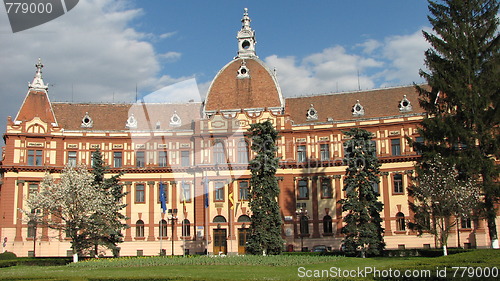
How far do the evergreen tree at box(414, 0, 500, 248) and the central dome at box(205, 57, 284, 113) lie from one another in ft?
80.2

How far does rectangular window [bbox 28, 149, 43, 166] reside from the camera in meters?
60.9

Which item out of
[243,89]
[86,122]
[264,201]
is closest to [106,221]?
[264,201]

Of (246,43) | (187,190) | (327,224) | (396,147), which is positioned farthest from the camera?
(246,43)

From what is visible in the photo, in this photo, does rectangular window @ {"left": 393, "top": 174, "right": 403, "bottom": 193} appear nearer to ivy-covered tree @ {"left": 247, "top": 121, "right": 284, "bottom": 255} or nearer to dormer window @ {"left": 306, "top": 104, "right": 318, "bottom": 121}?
dormer window @ {"left": 306, "top": 104, "right": 318, "bottom": 121}

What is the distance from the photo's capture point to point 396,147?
6028 cm

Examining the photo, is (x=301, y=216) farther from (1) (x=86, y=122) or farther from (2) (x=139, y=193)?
(1) (x=86, y=122)

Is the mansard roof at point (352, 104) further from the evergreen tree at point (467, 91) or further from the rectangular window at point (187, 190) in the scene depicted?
the evergreen tree at point (467, 91)

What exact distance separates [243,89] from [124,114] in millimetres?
14991

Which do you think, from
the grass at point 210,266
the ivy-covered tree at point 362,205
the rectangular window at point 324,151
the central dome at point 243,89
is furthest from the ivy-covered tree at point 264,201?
the central dome at point 243,89

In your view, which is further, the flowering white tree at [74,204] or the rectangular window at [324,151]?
the rectangular window at [324,151]

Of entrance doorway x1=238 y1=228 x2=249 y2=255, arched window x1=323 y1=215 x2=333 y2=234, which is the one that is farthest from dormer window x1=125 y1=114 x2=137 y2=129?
arched window x1=323 y1=215 x2=333 y2=234

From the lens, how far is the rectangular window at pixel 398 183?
59.3 m

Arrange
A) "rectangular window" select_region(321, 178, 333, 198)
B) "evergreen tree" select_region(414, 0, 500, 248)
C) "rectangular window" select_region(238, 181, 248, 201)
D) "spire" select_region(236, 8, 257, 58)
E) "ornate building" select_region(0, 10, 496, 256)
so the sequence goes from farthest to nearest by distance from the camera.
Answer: "spire" select_region(236, 8, 257, 58) → "rectangular window" select_region(321, 178, 333, 198) → "rectangular window" select_region(238, 181, 248, 201) → "ornate building" select_region(0, 10, 496, 256) → "evergreen tree" select_region(414, 0, 500, 248)

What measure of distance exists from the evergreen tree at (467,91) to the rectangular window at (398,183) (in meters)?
17.0
